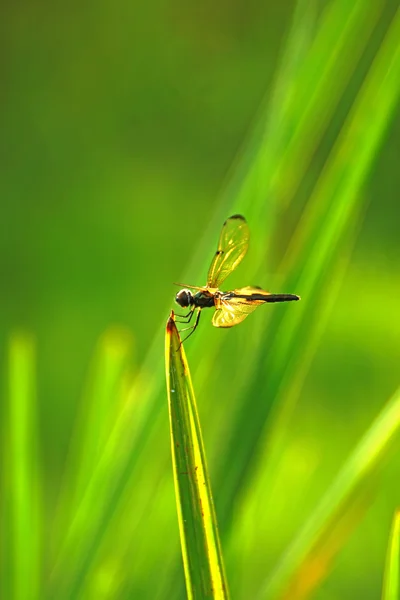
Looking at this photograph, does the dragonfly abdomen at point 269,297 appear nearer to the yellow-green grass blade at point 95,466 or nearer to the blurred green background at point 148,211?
the yellow-green grass blade at point 95,466

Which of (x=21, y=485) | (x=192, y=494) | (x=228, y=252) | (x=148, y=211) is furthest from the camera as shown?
(x=148, y=211)

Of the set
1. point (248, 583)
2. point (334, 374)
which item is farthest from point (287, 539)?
point (334, 374)

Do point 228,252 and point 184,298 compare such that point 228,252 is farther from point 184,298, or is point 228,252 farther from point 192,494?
point 192,494

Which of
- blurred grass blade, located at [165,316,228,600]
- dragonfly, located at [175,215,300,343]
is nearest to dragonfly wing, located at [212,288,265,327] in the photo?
dragonfly, located at [175,215,300,343]

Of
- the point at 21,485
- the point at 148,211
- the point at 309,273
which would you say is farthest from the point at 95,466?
the point at 148,211

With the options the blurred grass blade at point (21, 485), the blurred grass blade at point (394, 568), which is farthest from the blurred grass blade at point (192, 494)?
the blurred grass blade at point (21, 485)
